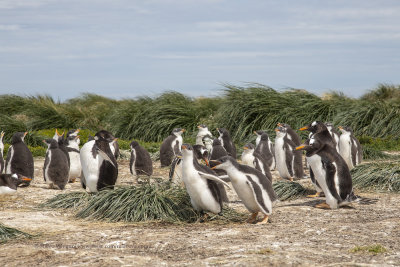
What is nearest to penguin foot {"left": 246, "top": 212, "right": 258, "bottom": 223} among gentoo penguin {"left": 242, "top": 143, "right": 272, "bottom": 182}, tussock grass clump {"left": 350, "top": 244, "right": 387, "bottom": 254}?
tussock grass clump {"left": 350, "top": 244, "right": 387, "bottom": 254}

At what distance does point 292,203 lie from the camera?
8336mm

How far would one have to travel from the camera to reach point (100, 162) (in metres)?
7.99

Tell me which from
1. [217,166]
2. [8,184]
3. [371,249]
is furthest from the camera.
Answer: [8,184]

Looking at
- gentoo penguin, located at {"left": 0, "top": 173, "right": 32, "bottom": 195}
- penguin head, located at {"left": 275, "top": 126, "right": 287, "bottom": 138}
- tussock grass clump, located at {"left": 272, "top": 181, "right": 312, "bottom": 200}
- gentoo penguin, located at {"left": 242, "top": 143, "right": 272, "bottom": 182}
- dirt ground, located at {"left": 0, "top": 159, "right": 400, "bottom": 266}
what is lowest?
dirt ground, located at {"left": 0, "top": 159, "right": 400, "bottom": 266}

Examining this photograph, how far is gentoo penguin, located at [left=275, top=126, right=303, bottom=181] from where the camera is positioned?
1054 cm

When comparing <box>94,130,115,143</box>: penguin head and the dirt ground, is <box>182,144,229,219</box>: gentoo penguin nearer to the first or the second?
the dirt ground

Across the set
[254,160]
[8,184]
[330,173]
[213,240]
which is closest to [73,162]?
[8,184]

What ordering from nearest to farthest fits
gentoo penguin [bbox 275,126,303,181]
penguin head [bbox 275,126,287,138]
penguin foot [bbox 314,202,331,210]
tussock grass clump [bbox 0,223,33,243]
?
1. tussock grass clump [bbox 0,223,33,243]
2. penguin foot [bbox 314,202,331,210]
3. gentoo penguin [bbox 275,126,303,181]
4. penguin head [bbox 275,126,287,138]

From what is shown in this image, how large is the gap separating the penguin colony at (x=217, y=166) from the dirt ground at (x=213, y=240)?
0.28 m

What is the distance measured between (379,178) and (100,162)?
444 centimetres

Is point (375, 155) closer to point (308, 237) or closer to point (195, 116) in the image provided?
point (195, 116)

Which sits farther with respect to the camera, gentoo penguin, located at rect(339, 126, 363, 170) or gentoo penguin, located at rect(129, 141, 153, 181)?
gentoo penguin, located at rect(339, 126, 363, 170)

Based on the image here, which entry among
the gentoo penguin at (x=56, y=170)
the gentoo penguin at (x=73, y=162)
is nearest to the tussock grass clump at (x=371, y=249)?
the gentoo penguin at (x=56, y=170)

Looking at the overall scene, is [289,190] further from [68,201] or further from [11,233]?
[11,233]
